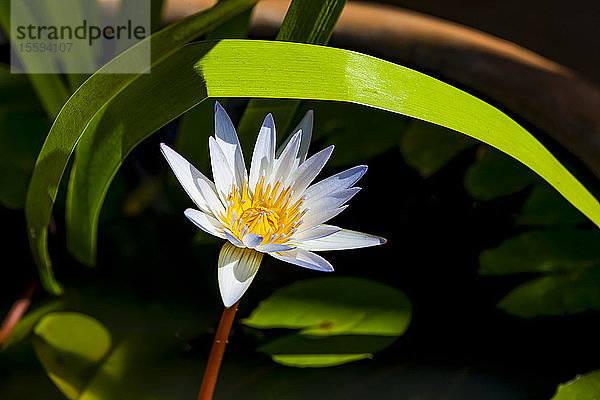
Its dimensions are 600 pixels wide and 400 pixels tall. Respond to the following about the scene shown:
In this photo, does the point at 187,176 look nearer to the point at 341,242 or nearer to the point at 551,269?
the point at 341,242

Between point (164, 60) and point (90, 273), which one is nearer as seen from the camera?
point (164, 60)

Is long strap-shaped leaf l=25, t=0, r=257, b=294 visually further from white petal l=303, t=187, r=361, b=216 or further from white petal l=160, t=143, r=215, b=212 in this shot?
white petal l=303, t=187, r=361, b=216

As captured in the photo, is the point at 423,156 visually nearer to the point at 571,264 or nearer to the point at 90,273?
the point at 571,264

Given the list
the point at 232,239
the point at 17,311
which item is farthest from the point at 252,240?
the point at 17,311

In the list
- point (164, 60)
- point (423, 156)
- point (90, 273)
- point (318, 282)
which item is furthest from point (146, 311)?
point (423, 156)

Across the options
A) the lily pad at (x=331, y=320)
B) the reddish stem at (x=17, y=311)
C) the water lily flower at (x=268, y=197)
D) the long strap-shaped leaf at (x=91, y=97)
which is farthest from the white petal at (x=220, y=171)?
the reddish stem at (x=17, y=311)

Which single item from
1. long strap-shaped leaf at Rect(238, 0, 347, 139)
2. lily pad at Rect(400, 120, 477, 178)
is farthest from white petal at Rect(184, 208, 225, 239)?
lily pad at Rect(400, 120, 477, 178)
